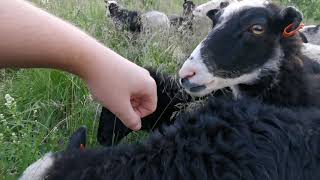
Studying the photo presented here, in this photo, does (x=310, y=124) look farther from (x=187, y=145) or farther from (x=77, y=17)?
(x=77, y=17)

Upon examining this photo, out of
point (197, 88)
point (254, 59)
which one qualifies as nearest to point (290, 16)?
point (254, 59)

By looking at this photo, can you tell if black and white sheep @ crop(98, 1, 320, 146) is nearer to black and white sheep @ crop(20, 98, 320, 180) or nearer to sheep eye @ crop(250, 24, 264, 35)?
sheep eye @ crop(250, 24, 264, 35)

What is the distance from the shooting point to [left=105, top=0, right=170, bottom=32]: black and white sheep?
17.5 ft

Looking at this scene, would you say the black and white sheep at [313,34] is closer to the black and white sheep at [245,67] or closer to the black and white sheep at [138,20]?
the black and white sheep at [138,20]

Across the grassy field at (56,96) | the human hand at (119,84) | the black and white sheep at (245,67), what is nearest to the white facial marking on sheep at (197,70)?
the black and white sheep at (245,67)

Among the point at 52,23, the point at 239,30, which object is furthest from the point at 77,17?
the point at 52,23

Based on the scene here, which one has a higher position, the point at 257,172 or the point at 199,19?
the point at 257,172

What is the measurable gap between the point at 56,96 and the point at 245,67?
1.44m

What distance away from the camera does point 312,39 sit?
19.8ft

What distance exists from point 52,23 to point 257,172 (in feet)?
2.69

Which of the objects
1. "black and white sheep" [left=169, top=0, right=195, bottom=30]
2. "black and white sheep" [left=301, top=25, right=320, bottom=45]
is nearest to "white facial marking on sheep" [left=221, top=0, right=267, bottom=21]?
"black and white sheep" [left=169, top=0, right=195, bottom=30]

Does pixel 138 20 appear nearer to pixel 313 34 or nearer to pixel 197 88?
pixel 313 34

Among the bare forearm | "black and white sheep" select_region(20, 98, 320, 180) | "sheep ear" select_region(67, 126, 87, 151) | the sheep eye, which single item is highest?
the bare forearm

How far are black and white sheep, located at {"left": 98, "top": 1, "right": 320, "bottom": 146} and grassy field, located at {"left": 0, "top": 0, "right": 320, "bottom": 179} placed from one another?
0.20 m
